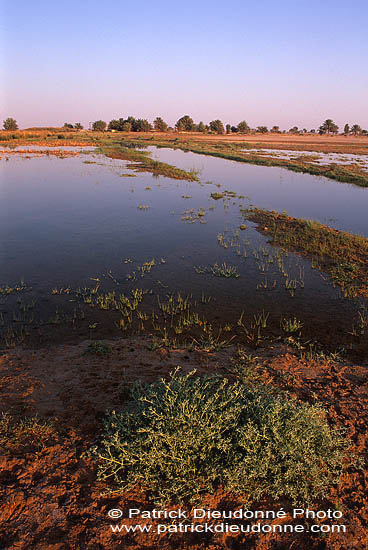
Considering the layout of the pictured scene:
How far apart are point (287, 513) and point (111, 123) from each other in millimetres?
119095

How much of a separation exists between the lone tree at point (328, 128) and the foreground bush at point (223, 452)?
144714mm

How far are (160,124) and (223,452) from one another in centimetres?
11865

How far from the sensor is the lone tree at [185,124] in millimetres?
109688

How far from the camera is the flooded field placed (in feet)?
27.8

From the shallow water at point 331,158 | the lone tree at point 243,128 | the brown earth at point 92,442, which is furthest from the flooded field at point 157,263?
the lone tree at point 243,128

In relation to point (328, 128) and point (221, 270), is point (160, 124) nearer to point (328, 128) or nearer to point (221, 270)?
point (328, 128)

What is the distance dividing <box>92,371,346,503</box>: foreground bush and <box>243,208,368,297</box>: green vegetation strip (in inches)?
293

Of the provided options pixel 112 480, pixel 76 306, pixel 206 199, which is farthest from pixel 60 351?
pixel 206 199

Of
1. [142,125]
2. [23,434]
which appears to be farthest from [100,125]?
[23,434]

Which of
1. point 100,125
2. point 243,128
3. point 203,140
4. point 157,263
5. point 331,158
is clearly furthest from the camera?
point 243,128

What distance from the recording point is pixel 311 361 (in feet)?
21.4

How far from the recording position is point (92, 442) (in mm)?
4051

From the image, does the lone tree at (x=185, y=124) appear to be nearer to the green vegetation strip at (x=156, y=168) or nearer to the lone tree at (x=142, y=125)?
the lone tree at (x=142, y=125)

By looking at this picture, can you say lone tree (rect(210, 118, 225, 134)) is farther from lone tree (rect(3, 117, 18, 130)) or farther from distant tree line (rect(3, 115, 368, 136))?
lone tree (rect(3, 117, 18, 130))
